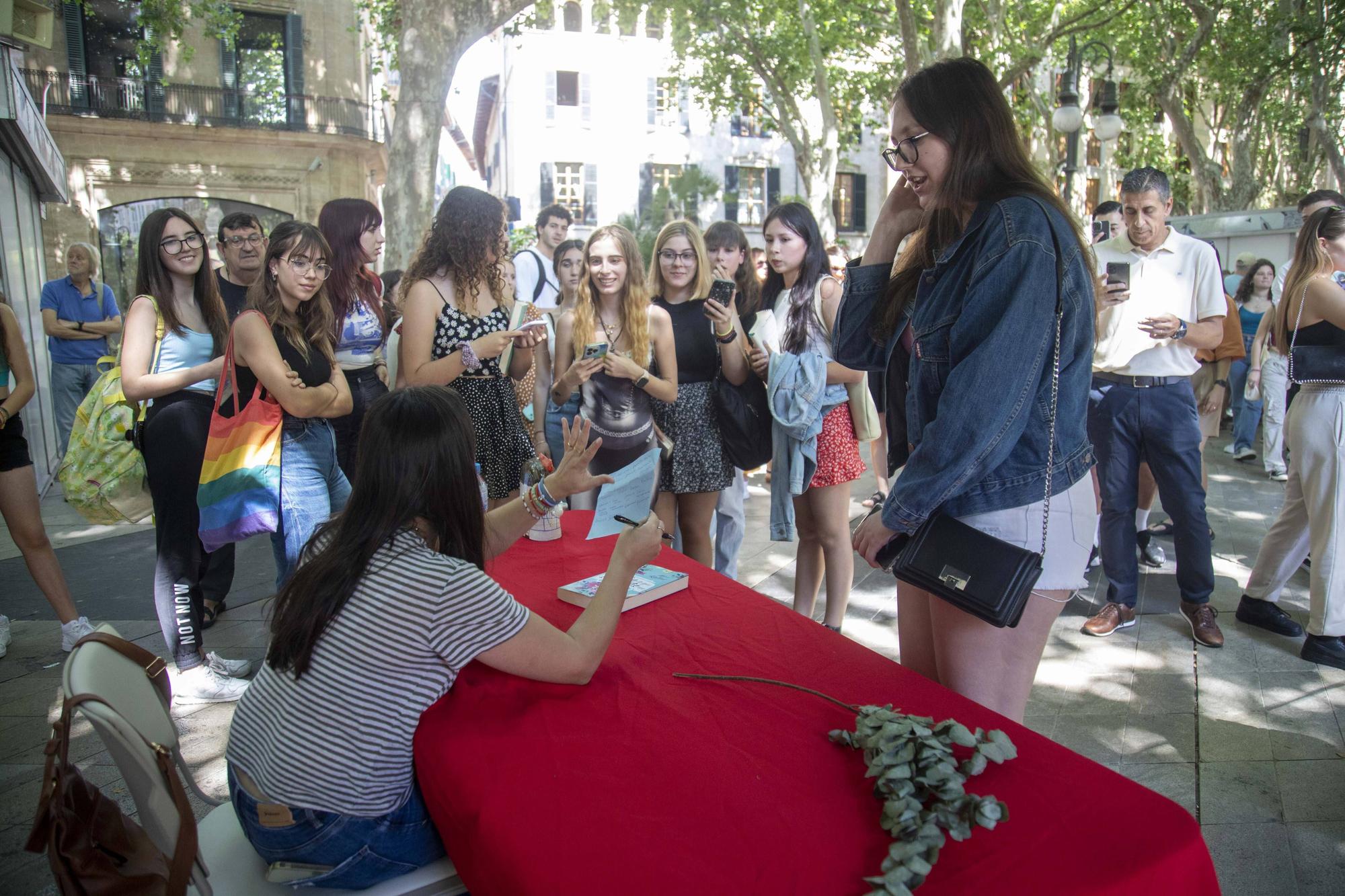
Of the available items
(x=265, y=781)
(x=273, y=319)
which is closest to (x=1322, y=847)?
(x=265, y=781)

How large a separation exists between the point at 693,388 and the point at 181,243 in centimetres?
225

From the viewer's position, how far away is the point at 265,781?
1798mm

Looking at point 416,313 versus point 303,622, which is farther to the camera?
point 416,313

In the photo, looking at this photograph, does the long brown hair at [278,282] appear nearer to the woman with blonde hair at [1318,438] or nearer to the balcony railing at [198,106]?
the woman with blonde hair at [1318,438]

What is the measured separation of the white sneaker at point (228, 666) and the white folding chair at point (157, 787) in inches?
73.0

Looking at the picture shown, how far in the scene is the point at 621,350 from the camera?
14.2 ft

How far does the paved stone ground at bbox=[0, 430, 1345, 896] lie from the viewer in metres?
2.79

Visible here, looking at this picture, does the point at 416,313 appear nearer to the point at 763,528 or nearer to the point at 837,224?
the point at 763,528

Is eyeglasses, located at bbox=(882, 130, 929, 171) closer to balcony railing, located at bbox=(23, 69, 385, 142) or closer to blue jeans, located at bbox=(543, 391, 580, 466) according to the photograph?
blue jeans, located at bbox=(543, 391, 580, 466)

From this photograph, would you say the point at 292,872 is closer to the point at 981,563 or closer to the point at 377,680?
the point at 377,680

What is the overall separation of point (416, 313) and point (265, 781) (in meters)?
2.38

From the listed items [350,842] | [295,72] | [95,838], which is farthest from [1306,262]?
[295,72]

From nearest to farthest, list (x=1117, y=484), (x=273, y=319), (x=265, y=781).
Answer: (x=265, y=781) < (x=273, y=319) < (x=1117, y=484)

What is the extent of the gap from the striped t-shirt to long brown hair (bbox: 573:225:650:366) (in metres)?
2.54
